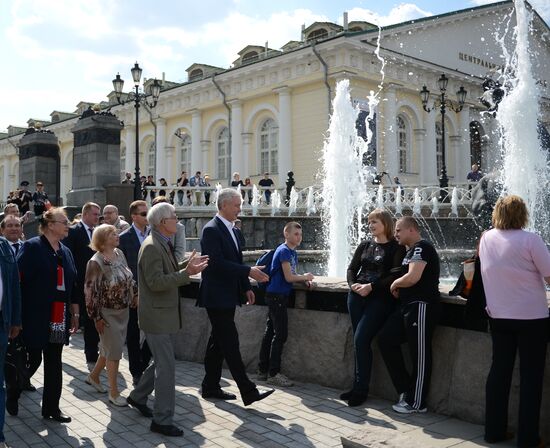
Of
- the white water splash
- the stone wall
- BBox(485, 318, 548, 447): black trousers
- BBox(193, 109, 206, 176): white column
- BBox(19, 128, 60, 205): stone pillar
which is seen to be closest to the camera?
BBox(485, 318, 548, 447): black trousers

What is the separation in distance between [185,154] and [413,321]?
3360 cm

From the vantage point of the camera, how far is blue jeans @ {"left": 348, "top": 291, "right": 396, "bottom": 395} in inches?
216

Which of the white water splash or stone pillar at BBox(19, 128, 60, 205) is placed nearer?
the white water splash

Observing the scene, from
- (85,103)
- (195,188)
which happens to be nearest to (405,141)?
(195,188)

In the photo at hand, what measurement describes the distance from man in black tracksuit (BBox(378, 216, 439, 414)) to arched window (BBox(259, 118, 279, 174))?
87.1 feet

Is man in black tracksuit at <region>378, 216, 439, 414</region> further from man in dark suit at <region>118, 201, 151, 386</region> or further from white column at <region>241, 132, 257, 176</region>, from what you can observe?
white column at <region>241, 132, 257, 176</region>

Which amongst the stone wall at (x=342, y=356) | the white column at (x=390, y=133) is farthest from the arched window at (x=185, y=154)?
the stone wall at (x=342, y=356)

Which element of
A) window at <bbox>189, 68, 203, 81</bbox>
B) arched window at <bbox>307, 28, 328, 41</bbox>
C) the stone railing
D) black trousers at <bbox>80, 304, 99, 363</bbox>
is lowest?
black trousers at <bbox>80, 304, 99, 363</bbox>

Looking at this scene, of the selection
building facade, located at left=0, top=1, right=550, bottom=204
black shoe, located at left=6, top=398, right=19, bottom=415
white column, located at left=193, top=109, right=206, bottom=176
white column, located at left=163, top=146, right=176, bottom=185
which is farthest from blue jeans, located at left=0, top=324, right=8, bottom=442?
white column, located at left=163, top=146, right=176, bottom=185

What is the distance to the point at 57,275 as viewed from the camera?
5328 mm

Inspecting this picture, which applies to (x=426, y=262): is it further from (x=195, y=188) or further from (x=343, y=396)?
(x=195, y=188)

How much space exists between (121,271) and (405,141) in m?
28.1

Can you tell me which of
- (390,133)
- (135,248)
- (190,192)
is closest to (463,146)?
(390,133)

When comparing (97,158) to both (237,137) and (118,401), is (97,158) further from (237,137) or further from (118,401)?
(237,137)
